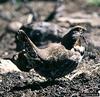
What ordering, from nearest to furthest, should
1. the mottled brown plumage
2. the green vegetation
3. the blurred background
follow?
the mottled brown plumage, the blurred background, the green vegetation

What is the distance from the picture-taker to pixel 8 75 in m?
7.60

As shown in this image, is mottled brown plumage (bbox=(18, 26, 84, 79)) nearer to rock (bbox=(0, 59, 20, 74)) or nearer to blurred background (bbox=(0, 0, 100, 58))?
rock (bbox=(0, 59, 20, 74))

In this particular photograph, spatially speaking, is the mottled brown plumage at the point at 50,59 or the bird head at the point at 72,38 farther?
the bird head at the point at 72,38

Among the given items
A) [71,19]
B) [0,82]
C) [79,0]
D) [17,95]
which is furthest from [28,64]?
[79,0]

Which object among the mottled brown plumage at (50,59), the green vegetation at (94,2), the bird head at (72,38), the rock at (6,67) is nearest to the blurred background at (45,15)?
the green vegetation at (94,2)

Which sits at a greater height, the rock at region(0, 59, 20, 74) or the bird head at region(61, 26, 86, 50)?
the rock at region(0, 59, 20, 74)

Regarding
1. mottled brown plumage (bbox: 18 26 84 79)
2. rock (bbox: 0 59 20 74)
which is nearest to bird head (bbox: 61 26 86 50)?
mottled brown plumage (bbox: 18 26 84 79)

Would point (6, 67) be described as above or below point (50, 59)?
above

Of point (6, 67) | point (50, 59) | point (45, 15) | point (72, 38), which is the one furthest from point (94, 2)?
point (50, 59)

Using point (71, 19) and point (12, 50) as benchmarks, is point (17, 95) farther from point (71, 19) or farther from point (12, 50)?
point (71, 19)

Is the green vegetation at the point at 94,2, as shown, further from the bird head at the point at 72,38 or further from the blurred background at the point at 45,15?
the bird head at the point at 72,38

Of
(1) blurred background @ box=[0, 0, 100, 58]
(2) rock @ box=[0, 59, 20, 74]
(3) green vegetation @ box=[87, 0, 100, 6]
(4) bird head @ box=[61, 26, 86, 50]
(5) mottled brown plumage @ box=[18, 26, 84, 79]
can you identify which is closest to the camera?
(5) mottled brown plumage @ box=[18, 26, 84, 79]

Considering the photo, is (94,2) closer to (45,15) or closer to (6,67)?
(45,15)

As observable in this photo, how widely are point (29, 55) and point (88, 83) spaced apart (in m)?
1.18
